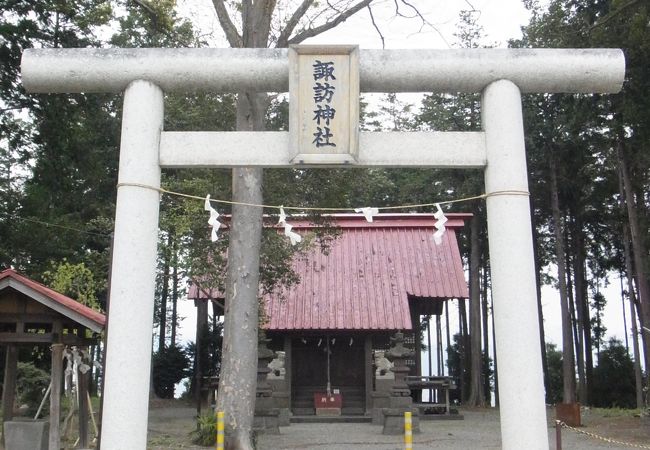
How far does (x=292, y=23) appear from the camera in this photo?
1184 cm

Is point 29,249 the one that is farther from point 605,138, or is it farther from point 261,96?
point 605,138

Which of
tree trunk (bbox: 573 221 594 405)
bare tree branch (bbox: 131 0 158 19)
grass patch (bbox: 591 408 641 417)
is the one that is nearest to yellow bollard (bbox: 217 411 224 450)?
bare tree branch (bbox: 131 0 158 19)

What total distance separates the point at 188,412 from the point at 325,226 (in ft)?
32.8

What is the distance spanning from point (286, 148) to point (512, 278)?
2217mm

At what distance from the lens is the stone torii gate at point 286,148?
18.3 feet

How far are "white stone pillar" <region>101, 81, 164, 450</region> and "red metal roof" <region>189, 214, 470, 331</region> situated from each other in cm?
1268

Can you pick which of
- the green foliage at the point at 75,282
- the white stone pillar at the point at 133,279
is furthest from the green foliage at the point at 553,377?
the white stone pillar at the point at 133,279

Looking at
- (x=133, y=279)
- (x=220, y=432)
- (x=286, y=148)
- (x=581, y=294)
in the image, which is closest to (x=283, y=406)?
(x=220, y=432)

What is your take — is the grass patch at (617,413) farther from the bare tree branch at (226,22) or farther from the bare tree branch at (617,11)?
the bare tree branch at (226,22)

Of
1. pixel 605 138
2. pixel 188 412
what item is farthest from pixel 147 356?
pixel 605 138

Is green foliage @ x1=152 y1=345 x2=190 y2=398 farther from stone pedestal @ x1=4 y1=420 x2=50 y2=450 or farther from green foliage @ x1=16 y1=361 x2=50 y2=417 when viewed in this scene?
stone pedestal @ x1=4 y1=420 x2=50 y2=450

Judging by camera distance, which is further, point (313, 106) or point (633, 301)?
point (633, 301)

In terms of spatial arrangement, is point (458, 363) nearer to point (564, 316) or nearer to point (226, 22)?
point (564, 316)

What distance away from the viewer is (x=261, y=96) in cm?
1146
